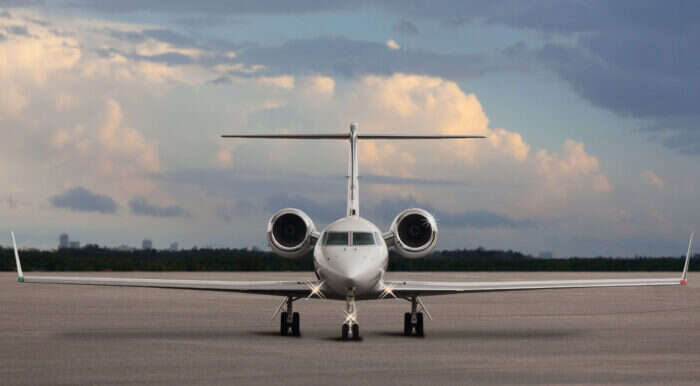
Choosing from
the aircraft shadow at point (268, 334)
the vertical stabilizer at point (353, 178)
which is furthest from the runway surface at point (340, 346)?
the vertical stabilizer at point (353, 178)

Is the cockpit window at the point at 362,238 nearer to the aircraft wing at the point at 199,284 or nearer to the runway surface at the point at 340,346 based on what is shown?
the aircraft wing at the point at 199,284

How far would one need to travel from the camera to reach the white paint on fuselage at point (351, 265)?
19.7 metres

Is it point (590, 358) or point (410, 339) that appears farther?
point (410, 339)

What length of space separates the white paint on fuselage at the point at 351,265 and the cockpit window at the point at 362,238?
0.08m

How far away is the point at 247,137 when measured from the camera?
79.5ft

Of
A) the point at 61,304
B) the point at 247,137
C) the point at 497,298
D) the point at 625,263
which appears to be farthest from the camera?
the point at 625,263

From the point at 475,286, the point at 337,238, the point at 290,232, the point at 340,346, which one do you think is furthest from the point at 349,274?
the point at 475,286

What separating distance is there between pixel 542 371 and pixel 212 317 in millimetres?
14776

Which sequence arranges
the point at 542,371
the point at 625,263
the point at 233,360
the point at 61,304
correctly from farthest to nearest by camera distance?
1. the point at 625,263
2. the point at 61,304
3. the point at 233,360
4. the point at 542,371

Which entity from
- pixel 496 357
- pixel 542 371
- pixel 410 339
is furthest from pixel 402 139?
pixel 542 371

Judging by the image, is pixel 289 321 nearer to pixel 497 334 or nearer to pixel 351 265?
pixel 351 265

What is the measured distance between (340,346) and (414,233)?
14.3ft

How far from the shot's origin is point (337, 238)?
20.6 m

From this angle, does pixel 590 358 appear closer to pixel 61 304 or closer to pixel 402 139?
pixel 402 139
